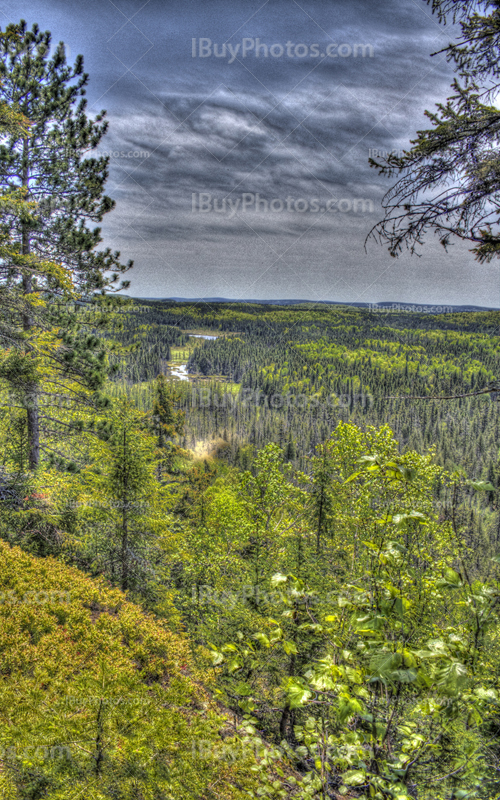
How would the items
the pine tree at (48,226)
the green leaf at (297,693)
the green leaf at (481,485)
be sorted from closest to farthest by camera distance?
the green leaf at (297,693)
the green leaf at (481,485)
the pine tree at (48,226)

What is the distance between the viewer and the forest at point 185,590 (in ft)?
6.97

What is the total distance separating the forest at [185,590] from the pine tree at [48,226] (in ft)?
0.26

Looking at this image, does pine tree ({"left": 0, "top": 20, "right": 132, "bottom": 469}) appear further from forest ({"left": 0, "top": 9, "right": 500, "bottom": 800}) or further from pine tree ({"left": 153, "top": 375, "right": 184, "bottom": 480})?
pine tree ({"left": 153, "top": 375, "right": 184, "bottom": 480})

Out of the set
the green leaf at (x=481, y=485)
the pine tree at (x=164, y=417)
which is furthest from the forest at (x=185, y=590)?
the pine tree at (x=164, y=417)

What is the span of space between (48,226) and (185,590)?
14650mm

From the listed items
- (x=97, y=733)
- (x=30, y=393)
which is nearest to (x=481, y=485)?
(x=97, y=733)

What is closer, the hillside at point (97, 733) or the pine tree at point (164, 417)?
the hillside at point (97, 733)

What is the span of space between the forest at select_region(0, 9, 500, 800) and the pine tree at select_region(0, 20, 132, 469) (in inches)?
3.2

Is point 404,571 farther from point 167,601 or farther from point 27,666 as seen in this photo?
point 167,601

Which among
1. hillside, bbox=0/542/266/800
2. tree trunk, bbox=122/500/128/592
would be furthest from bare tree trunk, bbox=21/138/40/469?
hillside, bbox=0/542/266/800

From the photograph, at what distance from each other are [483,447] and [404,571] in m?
113

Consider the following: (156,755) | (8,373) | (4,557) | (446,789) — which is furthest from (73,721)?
(8,373)

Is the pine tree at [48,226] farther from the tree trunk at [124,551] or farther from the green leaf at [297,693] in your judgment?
the green leaf at [297,693]

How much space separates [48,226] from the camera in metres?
12.7
